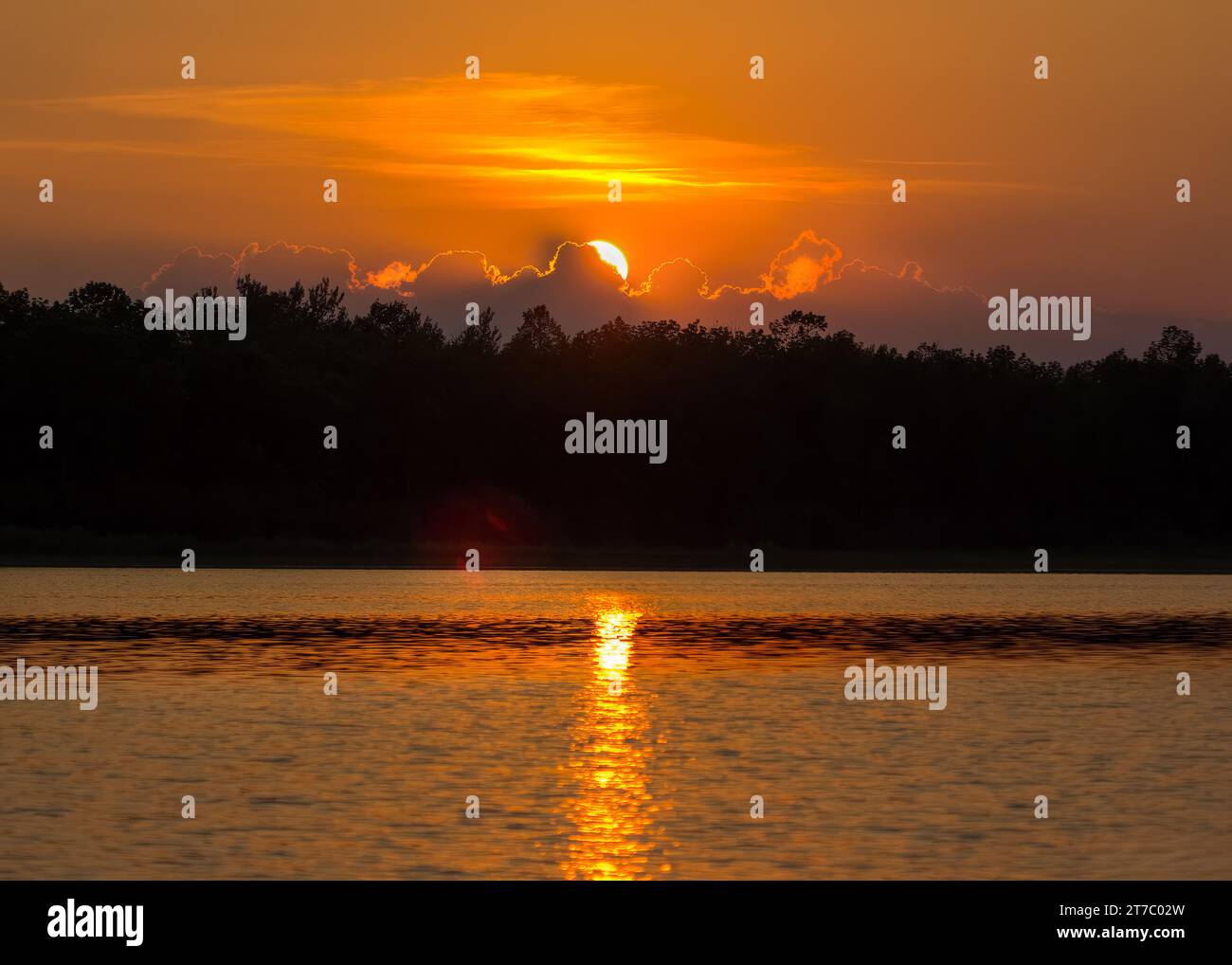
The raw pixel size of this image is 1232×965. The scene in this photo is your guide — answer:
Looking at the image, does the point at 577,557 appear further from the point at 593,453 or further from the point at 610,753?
the point at 610,753

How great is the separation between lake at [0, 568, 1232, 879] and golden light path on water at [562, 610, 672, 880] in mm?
78

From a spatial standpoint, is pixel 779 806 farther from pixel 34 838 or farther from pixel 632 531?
pixel 632 531

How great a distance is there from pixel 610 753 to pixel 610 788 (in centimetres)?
380

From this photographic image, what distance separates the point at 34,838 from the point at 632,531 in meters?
117

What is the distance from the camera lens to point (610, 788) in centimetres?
2509

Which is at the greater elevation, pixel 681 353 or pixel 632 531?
pixel 681 353

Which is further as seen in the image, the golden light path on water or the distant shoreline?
the distant shoreline

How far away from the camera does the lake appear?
20.4 m

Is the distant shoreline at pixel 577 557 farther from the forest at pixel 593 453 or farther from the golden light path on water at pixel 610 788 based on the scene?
the golden light path on water at pixel 610 788

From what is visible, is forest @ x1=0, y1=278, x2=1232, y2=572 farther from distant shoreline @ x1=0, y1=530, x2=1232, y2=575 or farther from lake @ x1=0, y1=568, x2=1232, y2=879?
lake @ x1=0, y1=568, x2=1232, y2=879

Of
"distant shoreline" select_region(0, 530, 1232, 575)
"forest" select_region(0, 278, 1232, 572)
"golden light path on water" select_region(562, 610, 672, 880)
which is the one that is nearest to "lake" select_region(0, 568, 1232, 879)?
"golden light path on water" select_region(562, 610, 672, 880)

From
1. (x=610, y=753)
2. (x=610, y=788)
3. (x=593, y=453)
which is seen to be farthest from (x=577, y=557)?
(x=610, y=788)

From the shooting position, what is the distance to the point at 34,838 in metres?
20.7
